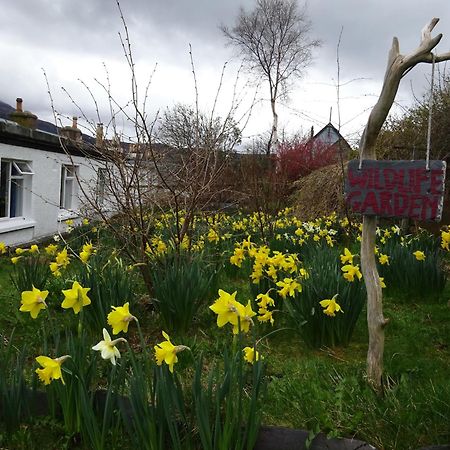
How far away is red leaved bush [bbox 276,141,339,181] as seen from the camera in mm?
17406

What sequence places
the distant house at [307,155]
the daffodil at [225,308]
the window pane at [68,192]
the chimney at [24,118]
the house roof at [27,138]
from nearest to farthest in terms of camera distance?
the daffodil at [225,308], the house roof at [27,138], the chimney at [24,118], the window pane at [68,192], the distant house at [307,155]

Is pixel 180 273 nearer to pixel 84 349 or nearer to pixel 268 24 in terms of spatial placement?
pixel 84 349

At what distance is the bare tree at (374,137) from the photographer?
2.41 meters

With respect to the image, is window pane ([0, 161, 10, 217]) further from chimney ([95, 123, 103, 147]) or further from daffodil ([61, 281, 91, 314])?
daffodil ([61, 281, 91, 314])

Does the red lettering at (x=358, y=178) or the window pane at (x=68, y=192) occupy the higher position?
the red lettering at (x=358, y=178)

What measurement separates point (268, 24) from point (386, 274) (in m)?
21.8

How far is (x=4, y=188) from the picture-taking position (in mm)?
9023

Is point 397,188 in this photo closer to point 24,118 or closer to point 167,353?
point 167,353

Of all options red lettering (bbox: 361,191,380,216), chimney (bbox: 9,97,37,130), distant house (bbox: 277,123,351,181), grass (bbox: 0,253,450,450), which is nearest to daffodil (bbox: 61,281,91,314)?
grass (bbox: 0,253,450,450)

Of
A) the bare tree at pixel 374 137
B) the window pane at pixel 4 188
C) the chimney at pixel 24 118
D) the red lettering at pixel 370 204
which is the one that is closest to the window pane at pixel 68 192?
the chimney at pixel 24 118

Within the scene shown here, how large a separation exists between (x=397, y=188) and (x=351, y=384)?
1.04 meters

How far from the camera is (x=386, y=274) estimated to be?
4.86 meters

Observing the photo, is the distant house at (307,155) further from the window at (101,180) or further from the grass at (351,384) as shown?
the grass at (351,384)

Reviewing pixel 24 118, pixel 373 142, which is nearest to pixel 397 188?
pixel 373 142
